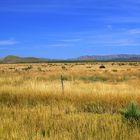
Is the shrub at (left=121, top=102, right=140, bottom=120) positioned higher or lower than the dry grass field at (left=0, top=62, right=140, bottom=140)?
higher

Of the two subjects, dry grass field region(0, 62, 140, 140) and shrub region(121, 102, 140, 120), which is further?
shrub region(121, 102, 140, 120)

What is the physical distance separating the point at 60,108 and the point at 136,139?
188 inches

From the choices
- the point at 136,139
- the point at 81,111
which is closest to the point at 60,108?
the point at 81,111

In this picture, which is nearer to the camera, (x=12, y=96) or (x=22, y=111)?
(x=22, y=111)

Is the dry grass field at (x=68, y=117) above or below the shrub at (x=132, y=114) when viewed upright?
below

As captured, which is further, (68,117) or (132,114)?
(68,117)

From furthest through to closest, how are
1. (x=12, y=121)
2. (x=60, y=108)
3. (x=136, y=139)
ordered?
(x=60, y=108)
(x=12, y=121)
(x=136, y=139)

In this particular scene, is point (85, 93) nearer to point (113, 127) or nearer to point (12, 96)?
point (12, 96)

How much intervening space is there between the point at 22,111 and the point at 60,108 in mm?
1351

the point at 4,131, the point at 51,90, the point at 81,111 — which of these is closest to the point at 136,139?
the point at 4,131

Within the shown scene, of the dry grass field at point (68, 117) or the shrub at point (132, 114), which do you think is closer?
the dry grass field at point (68, 117)

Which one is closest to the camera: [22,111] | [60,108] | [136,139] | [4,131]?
[136,139]

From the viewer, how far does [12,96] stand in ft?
49.3

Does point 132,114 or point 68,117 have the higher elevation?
point 132,114
